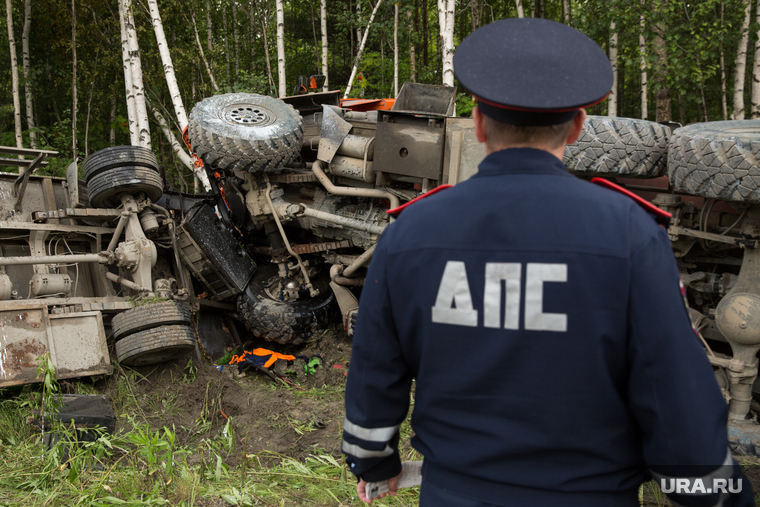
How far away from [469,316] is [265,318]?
14.8ft

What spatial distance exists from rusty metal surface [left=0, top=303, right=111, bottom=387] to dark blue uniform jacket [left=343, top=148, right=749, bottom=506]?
3701mm

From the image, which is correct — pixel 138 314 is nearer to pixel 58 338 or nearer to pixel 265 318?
pixel 58 338

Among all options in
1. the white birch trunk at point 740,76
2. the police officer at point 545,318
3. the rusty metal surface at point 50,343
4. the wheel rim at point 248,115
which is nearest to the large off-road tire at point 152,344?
the rusty metal surface at point 50,343

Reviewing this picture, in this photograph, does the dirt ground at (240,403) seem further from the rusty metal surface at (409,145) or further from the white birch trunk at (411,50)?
the white birch trunk at (411,50)

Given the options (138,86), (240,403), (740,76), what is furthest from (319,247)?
(740,76)

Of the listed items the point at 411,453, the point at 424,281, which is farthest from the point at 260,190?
the point at 424,281

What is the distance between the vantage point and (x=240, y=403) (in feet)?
15.1

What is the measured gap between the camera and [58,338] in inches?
173

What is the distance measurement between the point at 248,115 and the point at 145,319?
2.01 metres

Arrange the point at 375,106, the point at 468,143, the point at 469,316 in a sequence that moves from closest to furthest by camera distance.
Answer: the point at 469,316, the point at 468,143, the point at 375,106

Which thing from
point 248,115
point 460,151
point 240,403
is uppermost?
point 248,115

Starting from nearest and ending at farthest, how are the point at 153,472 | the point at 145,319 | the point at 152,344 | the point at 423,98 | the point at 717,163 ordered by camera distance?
the point at 153,472 → the point at 717,163 → the point at 152,344 → the point at 145,319 → the point at 423,98

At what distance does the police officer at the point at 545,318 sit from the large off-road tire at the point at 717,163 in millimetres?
2317

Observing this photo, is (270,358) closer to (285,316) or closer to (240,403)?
(285,316)
